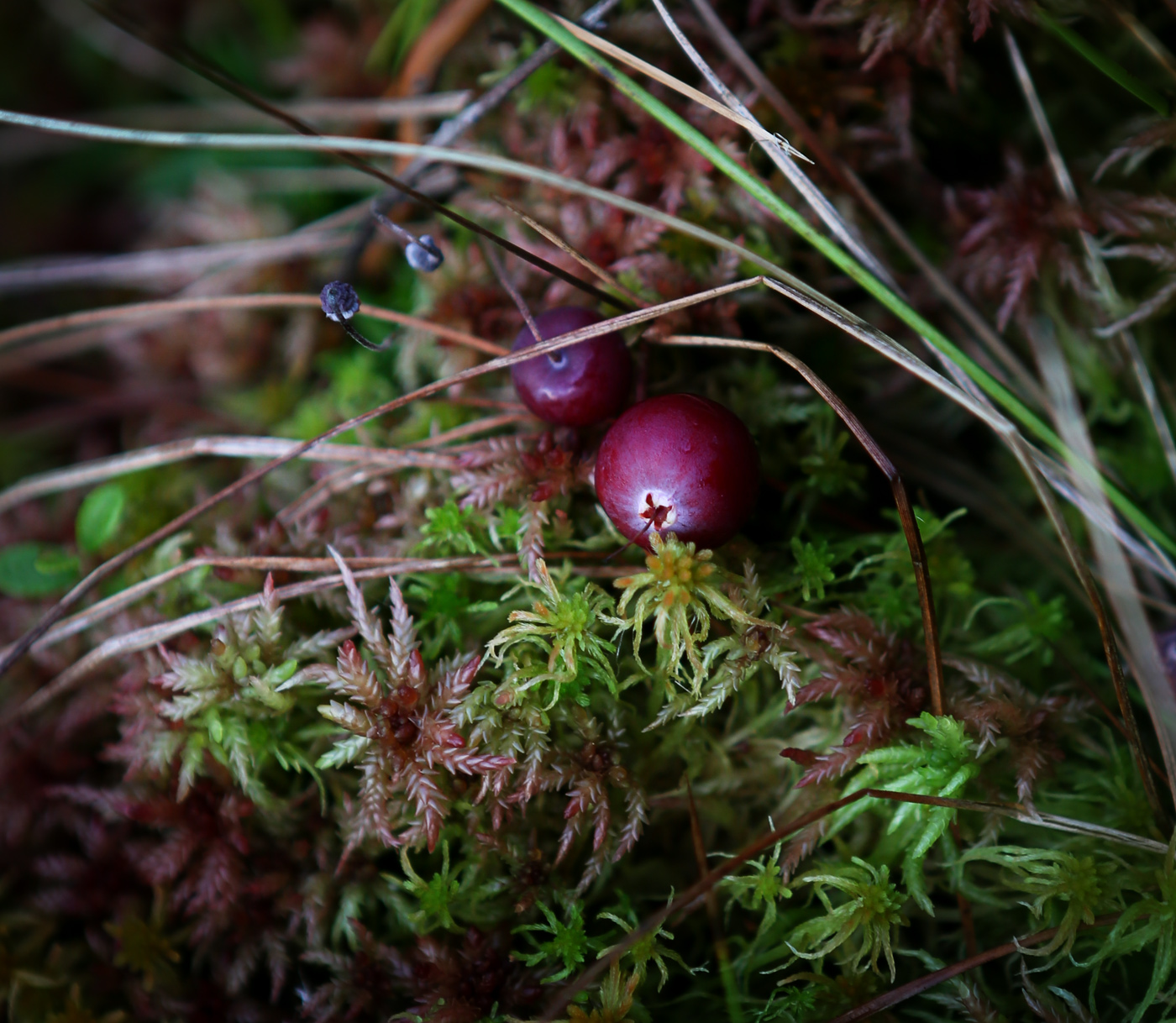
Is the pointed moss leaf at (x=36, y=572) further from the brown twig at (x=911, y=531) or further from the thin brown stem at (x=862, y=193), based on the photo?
the thin brown stem at (x=862, y=193)

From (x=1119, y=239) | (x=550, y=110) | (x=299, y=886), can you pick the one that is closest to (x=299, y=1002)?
(x=299, y=886)

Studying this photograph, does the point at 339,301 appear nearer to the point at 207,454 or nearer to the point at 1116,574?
the point at 207,454

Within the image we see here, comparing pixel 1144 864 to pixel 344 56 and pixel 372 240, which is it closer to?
pixel 372 240

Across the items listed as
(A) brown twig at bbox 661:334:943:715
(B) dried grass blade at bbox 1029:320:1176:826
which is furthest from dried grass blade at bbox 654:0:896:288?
(B) dried grass blade at bbox 1029:320:1176:826

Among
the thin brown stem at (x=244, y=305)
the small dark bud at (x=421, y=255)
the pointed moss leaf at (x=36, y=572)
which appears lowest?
the pointed moss leaf at (x=36, y=572)

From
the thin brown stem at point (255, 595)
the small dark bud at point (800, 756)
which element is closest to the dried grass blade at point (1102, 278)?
the small dark bud at point (800, 756)

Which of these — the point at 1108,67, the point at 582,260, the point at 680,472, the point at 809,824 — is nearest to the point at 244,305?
the point at 582,260
